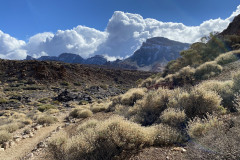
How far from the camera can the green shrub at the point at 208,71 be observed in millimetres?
11049

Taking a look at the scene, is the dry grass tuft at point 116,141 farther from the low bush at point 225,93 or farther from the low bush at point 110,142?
the low bush at point 225,93

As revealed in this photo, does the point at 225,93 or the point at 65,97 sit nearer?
the point at 225,93

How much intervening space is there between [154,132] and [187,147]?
3.36ft

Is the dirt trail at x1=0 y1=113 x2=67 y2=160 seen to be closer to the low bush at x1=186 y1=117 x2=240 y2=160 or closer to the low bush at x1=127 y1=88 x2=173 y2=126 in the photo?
the low bush at x1=127 y1=88 x2=173 y2=126

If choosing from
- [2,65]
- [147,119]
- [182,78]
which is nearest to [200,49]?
[182,78]

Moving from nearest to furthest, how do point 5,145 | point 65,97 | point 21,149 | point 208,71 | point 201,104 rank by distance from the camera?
point 201,104 → point 21,149 → point 5,145 → point 208,71 → point 65,97

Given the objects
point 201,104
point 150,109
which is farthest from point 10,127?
point 201,104

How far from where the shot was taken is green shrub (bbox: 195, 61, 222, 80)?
1105 cm

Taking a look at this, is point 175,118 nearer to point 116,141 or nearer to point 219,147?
point 116,141

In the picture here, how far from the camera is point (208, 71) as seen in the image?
11.9m

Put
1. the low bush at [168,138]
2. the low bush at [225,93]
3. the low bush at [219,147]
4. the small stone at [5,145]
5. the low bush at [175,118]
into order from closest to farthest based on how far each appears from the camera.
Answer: the low bush at [219,147] < the low bush at [168,138] < the low bush at [175,118] < the low bush at [225,93] < the small stone at [5,145]

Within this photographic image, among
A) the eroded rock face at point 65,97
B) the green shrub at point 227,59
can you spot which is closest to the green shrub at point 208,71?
the green shrub at point 227,59

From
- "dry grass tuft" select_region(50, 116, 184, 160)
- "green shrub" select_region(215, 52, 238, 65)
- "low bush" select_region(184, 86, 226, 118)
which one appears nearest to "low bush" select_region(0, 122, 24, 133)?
"dry grass tuft" select_region(50, 116, 184, 160)

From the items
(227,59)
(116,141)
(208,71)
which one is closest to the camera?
(116,141)
